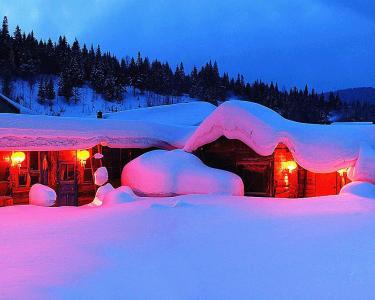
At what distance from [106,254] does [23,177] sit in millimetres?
9134

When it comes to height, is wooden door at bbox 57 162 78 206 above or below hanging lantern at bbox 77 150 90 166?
below

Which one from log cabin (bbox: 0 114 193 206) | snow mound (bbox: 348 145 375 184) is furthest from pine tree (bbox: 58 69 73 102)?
snow mound (bbox: 348 145 375 184)

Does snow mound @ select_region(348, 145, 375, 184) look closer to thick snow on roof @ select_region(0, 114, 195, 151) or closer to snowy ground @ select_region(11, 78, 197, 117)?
thick snow on roof @ select_region(0, 114, 195, 151)

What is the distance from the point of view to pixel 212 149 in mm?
14945

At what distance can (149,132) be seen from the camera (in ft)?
51.3

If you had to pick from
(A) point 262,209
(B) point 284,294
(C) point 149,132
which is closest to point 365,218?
(A) point 262,209

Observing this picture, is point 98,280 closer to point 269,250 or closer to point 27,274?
point 27,274

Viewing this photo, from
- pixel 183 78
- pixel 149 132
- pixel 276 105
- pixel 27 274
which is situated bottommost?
pixel 27 274

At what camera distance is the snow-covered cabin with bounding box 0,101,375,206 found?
11.7 m

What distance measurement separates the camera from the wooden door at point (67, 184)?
48.0ft

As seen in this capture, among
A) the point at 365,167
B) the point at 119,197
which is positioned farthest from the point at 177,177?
the point at 365,167

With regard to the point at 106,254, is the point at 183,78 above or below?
above

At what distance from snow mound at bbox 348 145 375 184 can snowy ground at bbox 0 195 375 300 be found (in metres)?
1.09

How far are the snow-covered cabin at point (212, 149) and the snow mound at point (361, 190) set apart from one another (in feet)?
1.01
